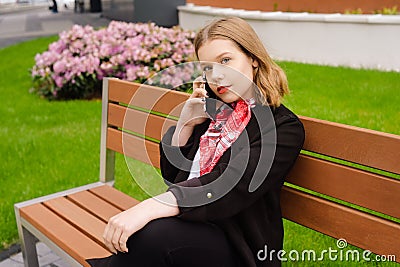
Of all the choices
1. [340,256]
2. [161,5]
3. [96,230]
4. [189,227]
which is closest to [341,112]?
[340,256]

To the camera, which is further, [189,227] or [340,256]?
[340,256]

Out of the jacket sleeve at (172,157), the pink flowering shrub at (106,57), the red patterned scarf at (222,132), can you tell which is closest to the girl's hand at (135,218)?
the red patterned scarf at (222,132)

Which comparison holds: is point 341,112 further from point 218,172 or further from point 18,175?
point 218,172

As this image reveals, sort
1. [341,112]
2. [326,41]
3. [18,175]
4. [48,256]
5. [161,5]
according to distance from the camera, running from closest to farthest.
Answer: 1. [48,256]
2. [18,175]
3. [341,112]
4. [326,41]
5. [161,5]

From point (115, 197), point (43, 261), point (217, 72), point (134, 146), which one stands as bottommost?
point (43, 261)

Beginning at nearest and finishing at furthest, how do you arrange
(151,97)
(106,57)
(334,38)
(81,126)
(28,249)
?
(151,97) < (28,249) < (81,126) < (106,57) < (334,38)

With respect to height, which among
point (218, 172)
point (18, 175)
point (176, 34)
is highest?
point (218, 172)

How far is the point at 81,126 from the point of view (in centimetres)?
527

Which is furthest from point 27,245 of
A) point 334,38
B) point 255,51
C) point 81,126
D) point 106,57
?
point 334,38

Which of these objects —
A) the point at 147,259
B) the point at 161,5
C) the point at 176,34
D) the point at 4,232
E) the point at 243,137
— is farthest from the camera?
the point at 161,5

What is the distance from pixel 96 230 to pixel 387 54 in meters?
6.05

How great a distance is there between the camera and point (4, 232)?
3.15 metres

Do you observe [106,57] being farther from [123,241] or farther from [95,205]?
[123,241]

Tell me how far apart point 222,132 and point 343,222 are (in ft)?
1.65
